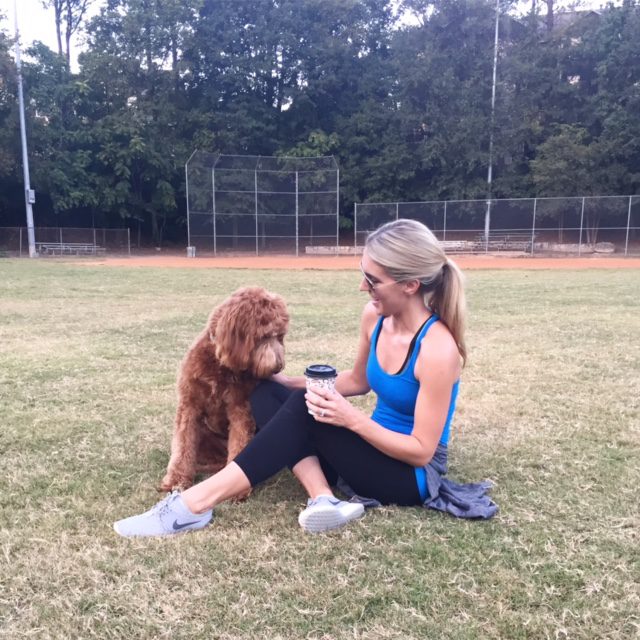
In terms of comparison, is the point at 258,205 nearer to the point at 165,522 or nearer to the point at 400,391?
the point at 400,391

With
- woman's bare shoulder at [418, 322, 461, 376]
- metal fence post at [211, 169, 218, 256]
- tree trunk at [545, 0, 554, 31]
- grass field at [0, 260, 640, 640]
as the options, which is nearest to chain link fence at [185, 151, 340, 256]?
metal fence post at [211, 169, 218, 256]

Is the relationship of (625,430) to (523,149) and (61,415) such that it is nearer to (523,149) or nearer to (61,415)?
(61,415)

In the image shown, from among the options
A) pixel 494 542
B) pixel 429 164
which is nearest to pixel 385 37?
pixel 429 164

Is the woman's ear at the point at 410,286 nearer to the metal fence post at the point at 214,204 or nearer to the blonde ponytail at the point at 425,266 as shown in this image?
the blonde ponytail at the point at 425,266

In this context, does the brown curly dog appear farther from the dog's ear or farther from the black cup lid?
the black cup lid

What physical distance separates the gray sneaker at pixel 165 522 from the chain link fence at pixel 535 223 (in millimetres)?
24224

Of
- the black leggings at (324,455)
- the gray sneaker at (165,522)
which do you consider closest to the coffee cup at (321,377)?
the black leggings at (324,455)

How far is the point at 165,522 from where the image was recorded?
8.23ft

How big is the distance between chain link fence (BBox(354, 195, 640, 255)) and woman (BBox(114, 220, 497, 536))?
77.9 ft

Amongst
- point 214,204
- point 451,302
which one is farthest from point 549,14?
point 451,302

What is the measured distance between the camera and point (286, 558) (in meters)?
2.35

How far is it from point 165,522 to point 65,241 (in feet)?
96.7

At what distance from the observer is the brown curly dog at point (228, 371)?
9.34 feet

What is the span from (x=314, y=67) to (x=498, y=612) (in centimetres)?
3868
